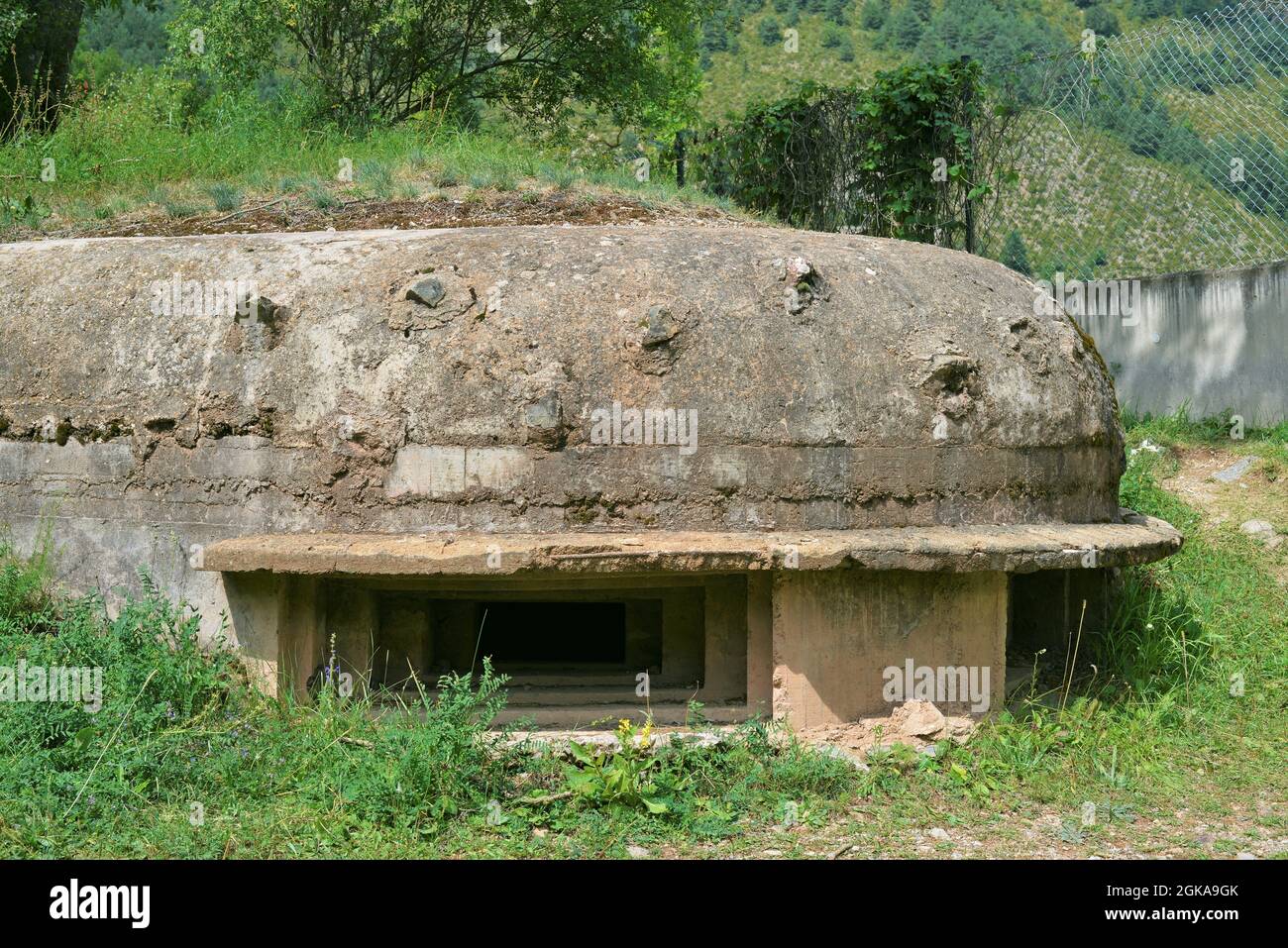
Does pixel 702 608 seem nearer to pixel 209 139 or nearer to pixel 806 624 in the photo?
pixel 806 624

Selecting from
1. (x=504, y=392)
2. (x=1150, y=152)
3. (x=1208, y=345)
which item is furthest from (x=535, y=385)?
(x=1150, y=152)

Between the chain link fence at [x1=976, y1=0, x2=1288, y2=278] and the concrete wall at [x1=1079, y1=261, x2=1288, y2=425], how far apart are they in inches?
11.1

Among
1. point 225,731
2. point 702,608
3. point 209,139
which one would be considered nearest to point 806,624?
point 702,608

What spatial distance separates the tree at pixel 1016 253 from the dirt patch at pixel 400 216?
13.3 ft

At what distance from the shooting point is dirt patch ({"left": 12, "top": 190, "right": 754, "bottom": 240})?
6.26 m

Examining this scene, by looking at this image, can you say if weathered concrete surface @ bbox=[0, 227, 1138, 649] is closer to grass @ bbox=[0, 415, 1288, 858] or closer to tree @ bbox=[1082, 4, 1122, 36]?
grass @ bbox=[0, 415, 1288, 858]

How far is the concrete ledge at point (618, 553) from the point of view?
4668 mm

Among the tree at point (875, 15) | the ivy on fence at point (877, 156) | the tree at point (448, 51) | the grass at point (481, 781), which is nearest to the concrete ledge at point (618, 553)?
the grass at point (481, 781)

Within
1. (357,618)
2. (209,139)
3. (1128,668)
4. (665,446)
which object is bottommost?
(1128,668)

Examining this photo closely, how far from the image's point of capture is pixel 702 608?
18.3 feet

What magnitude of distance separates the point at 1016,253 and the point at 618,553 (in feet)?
21.8

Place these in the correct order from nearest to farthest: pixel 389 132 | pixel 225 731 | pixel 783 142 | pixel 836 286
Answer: pixel 225 731
pixel 836 286
pixel 389 132
pixel 783 142

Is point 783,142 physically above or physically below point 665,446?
above

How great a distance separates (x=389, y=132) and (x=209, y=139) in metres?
1.31
